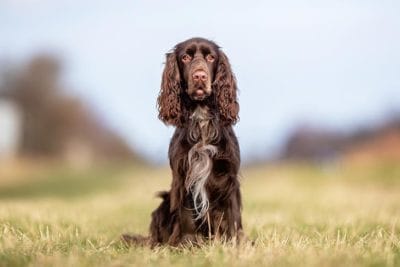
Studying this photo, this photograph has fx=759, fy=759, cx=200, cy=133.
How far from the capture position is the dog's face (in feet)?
19.9

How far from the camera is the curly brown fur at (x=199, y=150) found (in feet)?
19.8

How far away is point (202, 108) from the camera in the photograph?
20.5ft

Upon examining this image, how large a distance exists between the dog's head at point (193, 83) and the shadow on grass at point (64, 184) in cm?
1946

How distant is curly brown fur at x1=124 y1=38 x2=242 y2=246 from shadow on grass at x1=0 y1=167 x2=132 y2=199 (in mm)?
19500

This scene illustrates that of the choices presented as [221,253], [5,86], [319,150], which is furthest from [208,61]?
[5,86]

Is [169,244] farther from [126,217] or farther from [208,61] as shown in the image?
[126,217]

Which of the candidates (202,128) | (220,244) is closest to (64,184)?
(202,128)

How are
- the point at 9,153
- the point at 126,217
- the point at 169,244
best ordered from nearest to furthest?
1. the point at 169,244
2. the point at 126,217
3. the point at 9,153

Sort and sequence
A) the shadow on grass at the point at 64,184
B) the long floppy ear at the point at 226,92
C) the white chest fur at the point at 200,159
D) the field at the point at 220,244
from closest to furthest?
the field at the point at 220,244
the white chest fur at the point at 200,159
the long floppy ear at the point at 226,92
the shadow on grass at the point at 64,184

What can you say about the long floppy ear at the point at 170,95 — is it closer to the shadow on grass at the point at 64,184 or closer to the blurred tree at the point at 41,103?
the shadow on grass at the point at 64,184

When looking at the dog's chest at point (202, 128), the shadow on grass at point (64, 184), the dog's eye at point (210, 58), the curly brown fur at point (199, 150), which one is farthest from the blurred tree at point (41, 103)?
the dog's chest at point (202, 128)

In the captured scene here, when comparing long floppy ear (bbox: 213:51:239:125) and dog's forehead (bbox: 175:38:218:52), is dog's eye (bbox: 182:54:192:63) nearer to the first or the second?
dog's forehead (bbox: 175:38:218:52)

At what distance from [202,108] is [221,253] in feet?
5.28

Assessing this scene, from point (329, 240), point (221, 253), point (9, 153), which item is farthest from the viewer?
point (9, 153)
